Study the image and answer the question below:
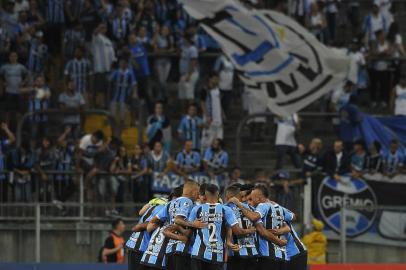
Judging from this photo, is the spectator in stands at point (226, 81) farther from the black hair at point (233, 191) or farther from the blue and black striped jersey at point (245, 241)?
the black hair at point (233, 191)

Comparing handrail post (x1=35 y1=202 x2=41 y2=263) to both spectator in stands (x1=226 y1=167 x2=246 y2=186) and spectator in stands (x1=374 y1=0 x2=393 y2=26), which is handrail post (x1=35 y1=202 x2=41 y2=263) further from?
spectator in stands (x1=374 y1=0 x2=393 y2=26)

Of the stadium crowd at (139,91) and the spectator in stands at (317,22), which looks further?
the spectator in stands at (317,22)

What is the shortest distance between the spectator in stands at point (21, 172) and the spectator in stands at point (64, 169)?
19.5 inches

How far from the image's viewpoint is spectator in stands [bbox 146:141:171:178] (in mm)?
31094

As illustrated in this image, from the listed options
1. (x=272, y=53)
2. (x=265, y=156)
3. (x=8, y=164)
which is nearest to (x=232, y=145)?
(x=265, y=156)

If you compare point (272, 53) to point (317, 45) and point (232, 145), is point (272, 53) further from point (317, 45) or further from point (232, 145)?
point (232, 145)

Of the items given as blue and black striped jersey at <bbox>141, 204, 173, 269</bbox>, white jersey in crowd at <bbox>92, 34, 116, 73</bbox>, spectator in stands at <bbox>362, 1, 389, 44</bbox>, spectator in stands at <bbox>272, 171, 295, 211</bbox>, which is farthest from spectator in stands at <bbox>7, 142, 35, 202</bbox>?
spectator in stands at <bbox>362, 1, 389, 44</bbox>

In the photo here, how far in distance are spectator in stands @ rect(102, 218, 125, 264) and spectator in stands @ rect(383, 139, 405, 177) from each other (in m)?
5.52

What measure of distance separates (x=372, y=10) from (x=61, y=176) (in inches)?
372

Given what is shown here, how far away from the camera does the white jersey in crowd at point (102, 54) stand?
114 feet

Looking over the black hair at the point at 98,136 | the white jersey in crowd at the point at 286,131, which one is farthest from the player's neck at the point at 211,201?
the white jersey in crowd at the point at 286,131

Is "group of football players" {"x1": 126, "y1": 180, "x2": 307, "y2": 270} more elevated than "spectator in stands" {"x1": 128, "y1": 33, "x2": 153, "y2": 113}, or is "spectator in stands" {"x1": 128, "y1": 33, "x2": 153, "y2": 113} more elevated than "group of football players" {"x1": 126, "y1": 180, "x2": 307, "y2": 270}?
"spectator in stands" {"x1": 128, "y1": 33, "x2": 153, "y2": 113}

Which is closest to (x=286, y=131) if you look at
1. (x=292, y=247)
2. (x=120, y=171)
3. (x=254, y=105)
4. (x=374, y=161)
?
(x=254, y=105)

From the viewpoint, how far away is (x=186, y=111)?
3394cm
